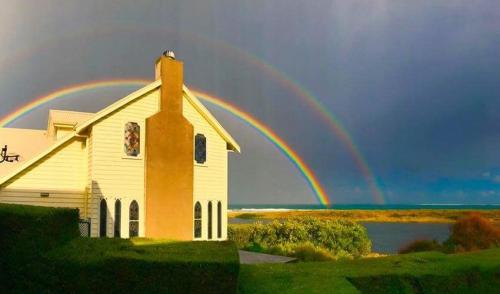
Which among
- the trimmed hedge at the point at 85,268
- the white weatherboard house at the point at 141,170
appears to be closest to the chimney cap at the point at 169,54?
the white weatherboard house at the point at 141,170

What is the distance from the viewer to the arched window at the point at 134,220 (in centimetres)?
2059

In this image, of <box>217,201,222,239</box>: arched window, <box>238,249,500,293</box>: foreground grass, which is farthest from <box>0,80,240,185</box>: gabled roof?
<box>238,249,500,293</box>: foreground grass

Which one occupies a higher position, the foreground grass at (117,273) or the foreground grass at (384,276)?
the foreground grass at (117,273)

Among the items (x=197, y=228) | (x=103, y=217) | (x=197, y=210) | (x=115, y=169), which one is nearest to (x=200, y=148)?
(x=197, y=210)

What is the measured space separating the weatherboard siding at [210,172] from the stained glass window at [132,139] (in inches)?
105

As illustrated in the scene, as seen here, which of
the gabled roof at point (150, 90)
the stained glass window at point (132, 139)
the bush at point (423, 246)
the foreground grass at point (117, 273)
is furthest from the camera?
the bush at point (423, 246)

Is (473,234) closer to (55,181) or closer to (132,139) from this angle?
(132,139)

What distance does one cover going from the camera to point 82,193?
21.0 metres

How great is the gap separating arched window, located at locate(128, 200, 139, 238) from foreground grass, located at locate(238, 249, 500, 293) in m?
9.76

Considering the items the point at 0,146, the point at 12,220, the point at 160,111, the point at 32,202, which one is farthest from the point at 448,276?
the point at 0,146

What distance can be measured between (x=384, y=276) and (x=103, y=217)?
12.7 metres

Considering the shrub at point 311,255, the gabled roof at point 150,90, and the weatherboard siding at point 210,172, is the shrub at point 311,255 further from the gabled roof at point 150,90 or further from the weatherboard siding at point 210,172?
the gabled roof at point 150,90

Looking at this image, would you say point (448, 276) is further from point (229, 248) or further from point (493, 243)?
point (493, 243)

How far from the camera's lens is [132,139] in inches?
837
